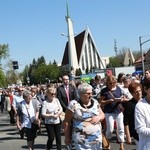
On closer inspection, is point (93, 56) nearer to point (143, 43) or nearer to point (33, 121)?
point (143, 43)

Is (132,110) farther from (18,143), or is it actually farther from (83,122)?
(18,143)

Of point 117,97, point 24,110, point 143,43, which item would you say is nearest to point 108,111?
point 117,97

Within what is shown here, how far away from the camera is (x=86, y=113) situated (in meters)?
6.28

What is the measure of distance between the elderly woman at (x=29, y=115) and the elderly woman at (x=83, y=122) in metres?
3.95

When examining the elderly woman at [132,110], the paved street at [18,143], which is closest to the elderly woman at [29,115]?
the paved street at [18,143]

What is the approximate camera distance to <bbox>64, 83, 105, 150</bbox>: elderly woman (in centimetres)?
626

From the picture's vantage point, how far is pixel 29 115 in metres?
10.3

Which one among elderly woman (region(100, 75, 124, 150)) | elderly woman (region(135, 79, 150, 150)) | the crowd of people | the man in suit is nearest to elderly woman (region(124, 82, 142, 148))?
the crowd of people

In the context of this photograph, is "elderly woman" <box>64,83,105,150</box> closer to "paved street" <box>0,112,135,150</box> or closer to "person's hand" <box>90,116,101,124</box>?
"person's hand" <box>90,116,101,124</box>

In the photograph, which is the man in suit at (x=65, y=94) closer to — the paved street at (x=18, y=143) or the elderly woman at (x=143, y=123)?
the paved street at (x=18, y=143)

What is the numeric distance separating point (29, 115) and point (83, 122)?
4.20 meters

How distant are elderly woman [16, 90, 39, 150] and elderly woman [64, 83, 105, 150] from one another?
13.0ft

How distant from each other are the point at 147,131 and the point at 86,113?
1.59 m

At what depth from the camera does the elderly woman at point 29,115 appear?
33.6ft
